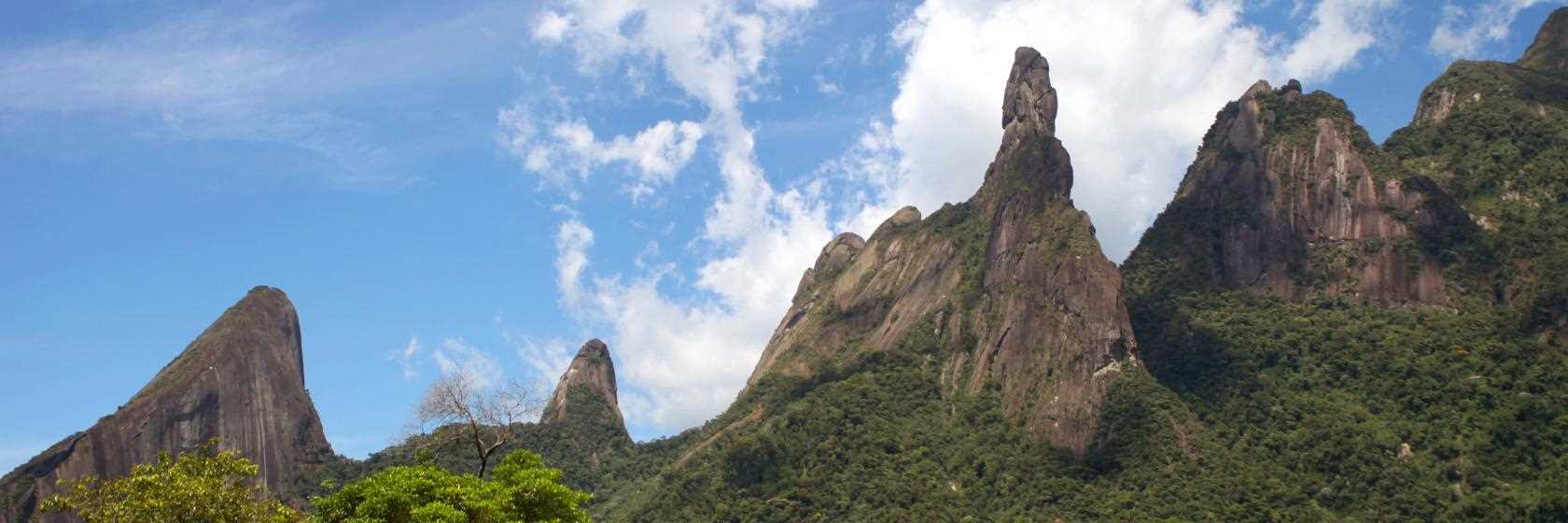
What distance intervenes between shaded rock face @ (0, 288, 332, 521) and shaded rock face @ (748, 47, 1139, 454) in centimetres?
4971

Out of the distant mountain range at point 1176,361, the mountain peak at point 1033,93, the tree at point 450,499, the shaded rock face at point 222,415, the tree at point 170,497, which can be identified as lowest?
→ the tree at point 450,499

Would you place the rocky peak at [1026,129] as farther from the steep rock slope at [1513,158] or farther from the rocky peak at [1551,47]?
the rocky peak at [1551,47]

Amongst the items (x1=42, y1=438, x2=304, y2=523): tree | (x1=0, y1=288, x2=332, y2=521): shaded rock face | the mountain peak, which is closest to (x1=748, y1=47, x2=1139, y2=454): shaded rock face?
the mountain peak

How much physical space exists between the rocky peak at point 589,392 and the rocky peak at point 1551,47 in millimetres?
110887

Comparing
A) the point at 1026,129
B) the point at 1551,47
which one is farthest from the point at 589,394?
the point at 1551,47

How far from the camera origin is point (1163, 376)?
343 ft

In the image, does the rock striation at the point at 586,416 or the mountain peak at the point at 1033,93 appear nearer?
the mountain peak at the point at 1033,93

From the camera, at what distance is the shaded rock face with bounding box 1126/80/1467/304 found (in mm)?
104250

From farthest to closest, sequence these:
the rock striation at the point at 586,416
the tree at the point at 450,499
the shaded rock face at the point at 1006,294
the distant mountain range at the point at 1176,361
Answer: the rock striation at the point at 586,416
the shaded rock face at the point at 1006,294
the distant mountain range at the point at 1176,361
the tree at the point at 450,499

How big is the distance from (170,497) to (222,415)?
101m

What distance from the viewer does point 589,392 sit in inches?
6240

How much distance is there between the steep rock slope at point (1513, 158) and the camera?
94.4 meters

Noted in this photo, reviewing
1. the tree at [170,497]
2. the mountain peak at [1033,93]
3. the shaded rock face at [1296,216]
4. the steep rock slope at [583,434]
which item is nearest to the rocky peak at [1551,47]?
the shaded rock face at [1296,216]

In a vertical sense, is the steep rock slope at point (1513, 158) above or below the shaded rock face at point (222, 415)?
below
